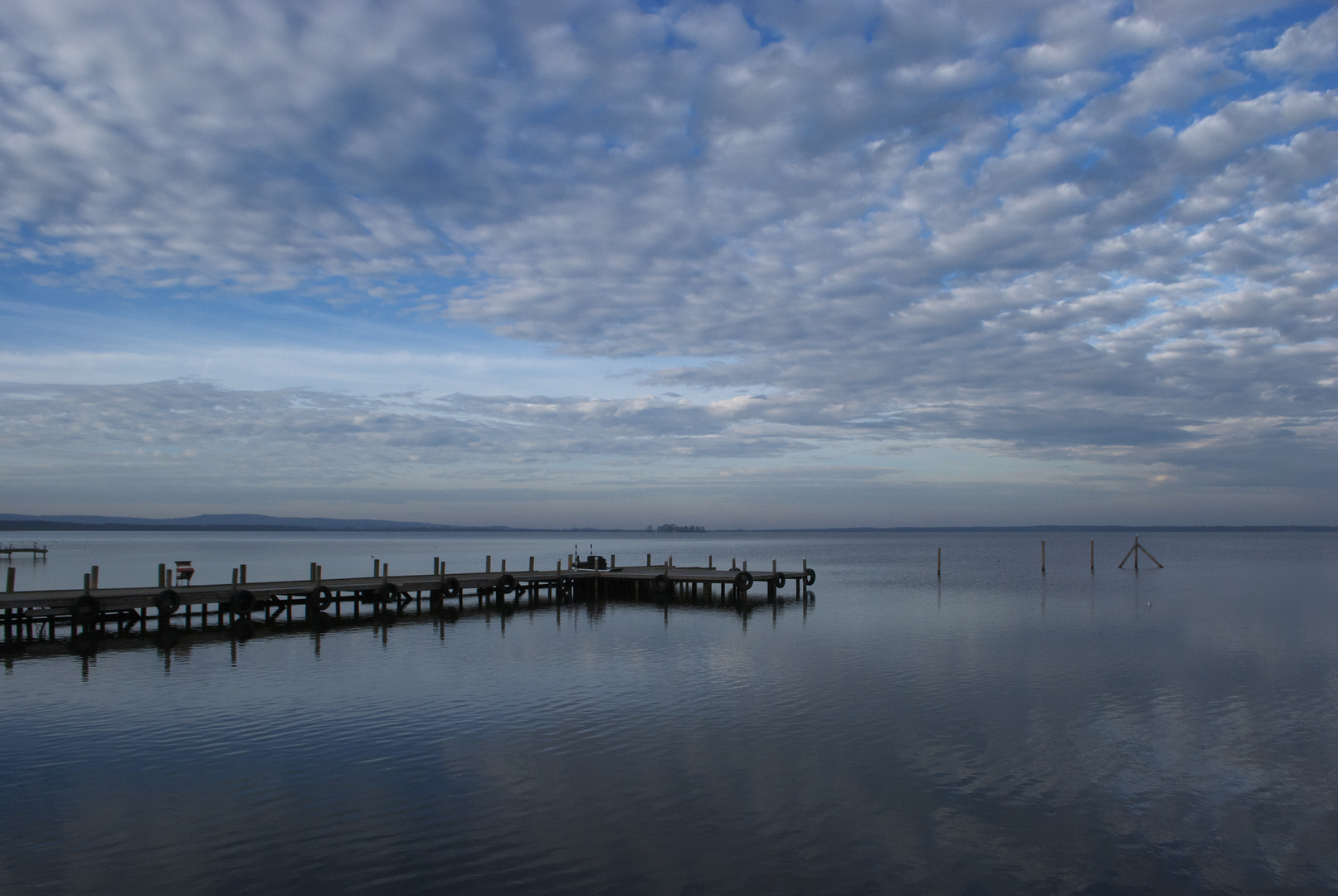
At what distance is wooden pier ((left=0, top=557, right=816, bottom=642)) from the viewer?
31.4 metres

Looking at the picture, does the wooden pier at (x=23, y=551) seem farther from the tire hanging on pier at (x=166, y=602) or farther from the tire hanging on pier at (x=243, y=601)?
the tire hanging on pier at (x=166, y=602)

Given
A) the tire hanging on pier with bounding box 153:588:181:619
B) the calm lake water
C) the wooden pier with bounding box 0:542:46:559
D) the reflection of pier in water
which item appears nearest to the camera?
the calm lake water

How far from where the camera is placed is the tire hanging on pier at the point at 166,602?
107ft

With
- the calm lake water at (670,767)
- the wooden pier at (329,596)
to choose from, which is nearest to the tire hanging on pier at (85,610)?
the wooden pier at (329,596)

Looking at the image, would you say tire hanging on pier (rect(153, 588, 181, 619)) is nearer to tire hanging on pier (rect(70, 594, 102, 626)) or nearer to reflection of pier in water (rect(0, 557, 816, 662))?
reflection of pier in water (rect(0, 557, 816, 662))

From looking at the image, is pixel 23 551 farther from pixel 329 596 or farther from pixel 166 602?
pixel 166 602

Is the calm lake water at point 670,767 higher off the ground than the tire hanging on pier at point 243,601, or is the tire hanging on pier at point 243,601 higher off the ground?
the tire hanging on pier at point 243,601

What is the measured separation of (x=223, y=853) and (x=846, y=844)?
339 inches

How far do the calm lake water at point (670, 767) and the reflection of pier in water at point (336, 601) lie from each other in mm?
2661

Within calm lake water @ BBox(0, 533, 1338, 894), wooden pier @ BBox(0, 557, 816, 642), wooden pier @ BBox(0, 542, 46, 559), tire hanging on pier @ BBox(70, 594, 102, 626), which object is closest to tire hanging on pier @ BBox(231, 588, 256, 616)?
wooden pier @ BBox(0, 557, 816, 642)

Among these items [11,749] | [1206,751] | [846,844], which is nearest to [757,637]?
[1206,751]

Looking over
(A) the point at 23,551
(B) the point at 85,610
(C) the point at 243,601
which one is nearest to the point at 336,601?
(C) the point at 243,601

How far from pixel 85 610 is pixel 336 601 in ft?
33.5

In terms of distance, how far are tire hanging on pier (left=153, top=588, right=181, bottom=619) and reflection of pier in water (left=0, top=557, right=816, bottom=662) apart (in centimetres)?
4
